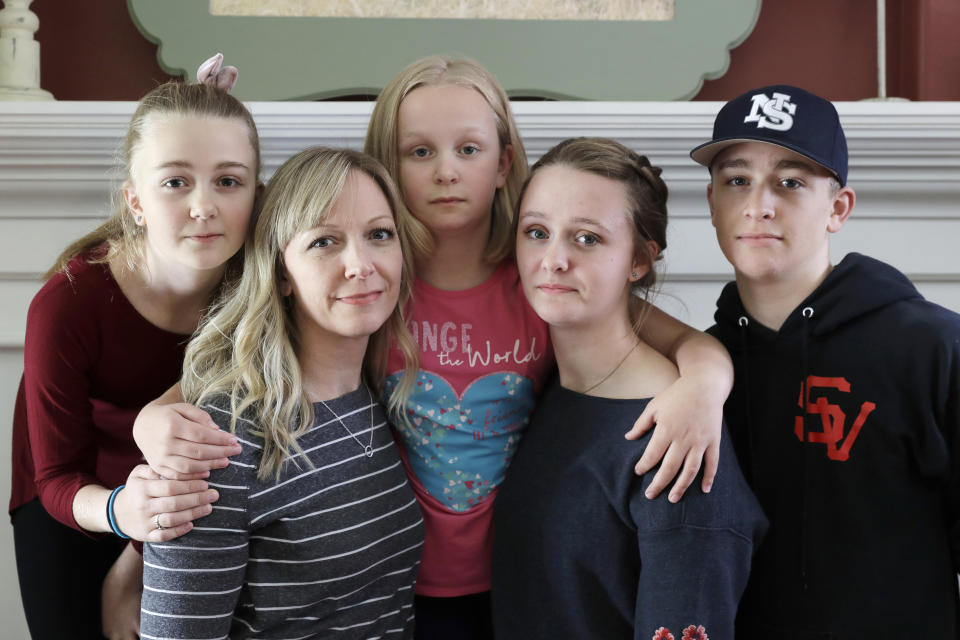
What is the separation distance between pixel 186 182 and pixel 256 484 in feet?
1.39

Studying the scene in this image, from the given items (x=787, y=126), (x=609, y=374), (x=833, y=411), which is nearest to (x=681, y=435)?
(x=609, y=374)

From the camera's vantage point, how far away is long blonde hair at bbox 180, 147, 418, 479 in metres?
1.08

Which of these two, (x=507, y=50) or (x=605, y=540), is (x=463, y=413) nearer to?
(x=605, y=540)

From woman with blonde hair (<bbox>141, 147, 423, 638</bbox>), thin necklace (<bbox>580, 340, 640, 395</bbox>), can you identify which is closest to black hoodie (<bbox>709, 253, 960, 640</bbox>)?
thin necklace (<bbox>580, 340, 640, 395</bbox>)

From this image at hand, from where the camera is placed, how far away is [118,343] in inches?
48.9

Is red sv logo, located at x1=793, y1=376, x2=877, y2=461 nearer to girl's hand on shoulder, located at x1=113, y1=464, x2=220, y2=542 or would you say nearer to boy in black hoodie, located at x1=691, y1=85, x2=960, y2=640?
boy in black hoodie, located at x1=691, y1=85, x2=960, y2=640

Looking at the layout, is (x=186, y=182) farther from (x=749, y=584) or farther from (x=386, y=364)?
(x=749, y=584)

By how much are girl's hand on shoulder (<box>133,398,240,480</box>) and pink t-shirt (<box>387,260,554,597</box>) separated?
291mm

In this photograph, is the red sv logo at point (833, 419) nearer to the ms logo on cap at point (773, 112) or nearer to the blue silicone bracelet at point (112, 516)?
the ms logo on cap at point (773, 112)

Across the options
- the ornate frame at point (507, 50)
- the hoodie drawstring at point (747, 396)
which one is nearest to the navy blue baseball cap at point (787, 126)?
the hoodie drawstring at point (747, 396)

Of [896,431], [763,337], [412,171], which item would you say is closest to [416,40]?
[412,171]

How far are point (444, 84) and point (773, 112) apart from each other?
0.47 meters

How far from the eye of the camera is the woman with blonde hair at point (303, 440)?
1.02m

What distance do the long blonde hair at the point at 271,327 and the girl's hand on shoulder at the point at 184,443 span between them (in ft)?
0.11
